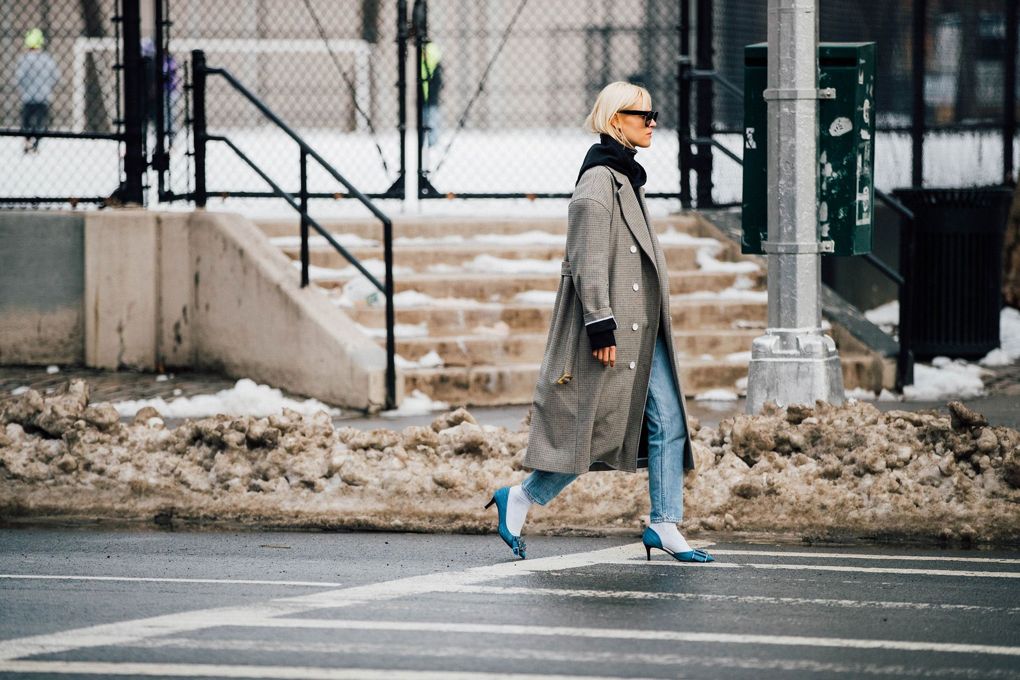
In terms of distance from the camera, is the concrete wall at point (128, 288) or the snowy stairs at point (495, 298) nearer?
the snowy stairs at point (495, 298)

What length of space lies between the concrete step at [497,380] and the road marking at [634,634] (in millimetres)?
5632

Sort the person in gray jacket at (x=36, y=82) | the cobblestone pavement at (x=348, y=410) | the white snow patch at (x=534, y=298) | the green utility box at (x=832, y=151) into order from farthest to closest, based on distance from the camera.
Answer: the person in gray jacket at (x=36, y=82)
the white snow patch at (x=534, y=298)
the cobblestone pavement at (x=348, y=410)
the green utility box at (x=832, y=151)

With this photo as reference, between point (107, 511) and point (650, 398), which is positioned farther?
point (107, 511)

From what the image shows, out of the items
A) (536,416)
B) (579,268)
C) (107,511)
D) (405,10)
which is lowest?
(107,511)

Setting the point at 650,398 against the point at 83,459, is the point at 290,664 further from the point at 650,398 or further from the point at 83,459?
the point at 83,459

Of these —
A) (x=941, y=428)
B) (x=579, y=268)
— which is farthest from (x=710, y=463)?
(x=579, y=268)

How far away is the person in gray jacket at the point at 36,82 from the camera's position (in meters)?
20.3

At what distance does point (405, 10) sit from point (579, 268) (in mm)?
8881

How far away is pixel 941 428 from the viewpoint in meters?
8.42

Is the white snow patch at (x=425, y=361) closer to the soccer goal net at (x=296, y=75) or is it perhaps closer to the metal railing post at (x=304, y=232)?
the metal railing post at (x=304, y=232)

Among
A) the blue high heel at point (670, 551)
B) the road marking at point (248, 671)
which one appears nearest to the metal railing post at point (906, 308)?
the blue high heel at point (670, 551)

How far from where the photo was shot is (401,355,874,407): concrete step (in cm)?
1189

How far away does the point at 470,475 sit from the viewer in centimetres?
860

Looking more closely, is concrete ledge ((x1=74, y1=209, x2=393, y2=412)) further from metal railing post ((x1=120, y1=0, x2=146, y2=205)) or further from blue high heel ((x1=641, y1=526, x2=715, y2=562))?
blue high heel ((x1=641, y1=526, x2=715, y2=562))
